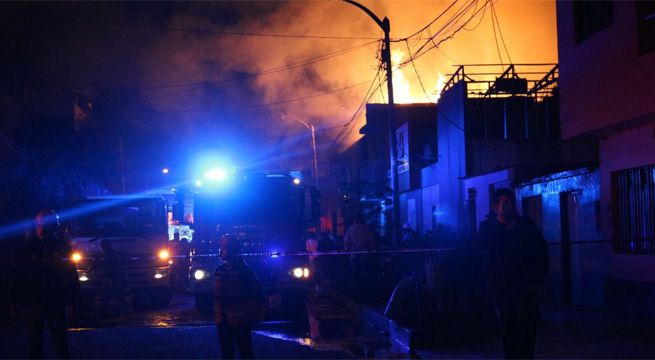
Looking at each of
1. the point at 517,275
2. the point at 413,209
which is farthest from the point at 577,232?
the point at 413,209

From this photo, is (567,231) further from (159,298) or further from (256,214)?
(159,298)

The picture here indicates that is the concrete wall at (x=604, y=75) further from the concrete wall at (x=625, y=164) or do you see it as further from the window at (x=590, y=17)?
the concrete wall at (x=625, y=164)

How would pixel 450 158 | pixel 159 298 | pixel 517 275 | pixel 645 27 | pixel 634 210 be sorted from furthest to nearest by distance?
pixel 450 158 → pixel 159 298 → pixel 634 210 → pixel 645 27 → pixel 517 275

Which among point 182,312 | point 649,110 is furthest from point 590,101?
point 182,312

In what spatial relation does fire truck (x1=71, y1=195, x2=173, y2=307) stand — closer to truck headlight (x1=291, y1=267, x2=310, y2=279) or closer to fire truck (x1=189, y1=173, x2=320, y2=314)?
fire truck (x1=189, y1=173, x2=320, y2=314)

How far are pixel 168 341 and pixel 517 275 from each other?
6.31 metres

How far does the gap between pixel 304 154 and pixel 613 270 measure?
50099mm

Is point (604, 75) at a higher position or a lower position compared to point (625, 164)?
higher

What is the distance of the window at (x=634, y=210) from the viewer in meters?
11.9

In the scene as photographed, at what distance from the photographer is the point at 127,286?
649 inches

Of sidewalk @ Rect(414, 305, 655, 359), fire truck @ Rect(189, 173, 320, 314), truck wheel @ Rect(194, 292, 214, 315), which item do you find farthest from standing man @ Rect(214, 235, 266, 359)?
truck wheel @ Rect(194, 292, 214, 315)

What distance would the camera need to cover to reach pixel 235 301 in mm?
7320

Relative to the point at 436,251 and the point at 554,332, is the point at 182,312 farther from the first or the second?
the point at 554,332

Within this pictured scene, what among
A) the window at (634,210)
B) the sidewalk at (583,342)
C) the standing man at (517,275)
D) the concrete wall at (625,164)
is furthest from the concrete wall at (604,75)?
the standing man at (517,275)
